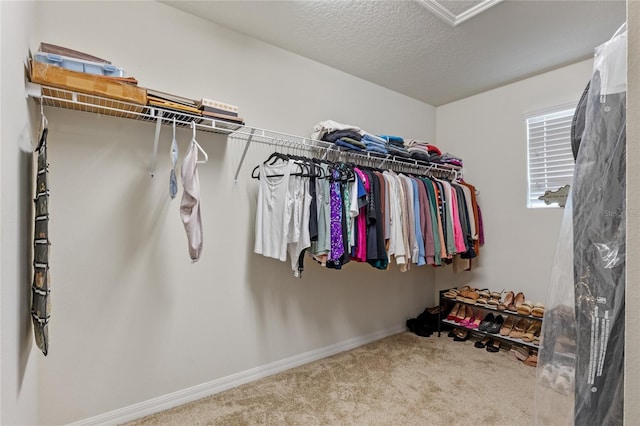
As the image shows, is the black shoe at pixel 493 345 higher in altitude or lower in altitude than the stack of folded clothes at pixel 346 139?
lower

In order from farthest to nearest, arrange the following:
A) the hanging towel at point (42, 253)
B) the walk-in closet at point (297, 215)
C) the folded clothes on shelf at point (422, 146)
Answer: the folded clothes on shelf at point (422, 146) → the hanging towel at point (42, 253) → the walk-in closet at point (297, 215)

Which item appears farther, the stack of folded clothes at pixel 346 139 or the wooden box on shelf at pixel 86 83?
the stack of folded clothes at pixel 346 139

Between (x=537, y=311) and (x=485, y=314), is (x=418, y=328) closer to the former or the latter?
(x=485, y=314)

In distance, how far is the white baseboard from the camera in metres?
1.77

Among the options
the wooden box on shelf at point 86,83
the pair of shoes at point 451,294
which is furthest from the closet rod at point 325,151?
the pair of shoes at point 451,294

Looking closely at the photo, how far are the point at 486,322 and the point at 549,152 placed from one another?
1678mm

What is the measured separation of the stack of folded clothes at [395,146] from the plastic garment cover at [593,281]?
1.84 meters

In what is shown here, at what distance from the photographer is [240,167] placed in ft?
7.32

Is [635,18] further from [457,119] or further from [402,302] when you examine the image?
[457,119]

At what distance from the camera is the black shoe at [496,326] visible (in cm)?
282

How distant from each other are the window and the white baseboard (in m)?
2.17

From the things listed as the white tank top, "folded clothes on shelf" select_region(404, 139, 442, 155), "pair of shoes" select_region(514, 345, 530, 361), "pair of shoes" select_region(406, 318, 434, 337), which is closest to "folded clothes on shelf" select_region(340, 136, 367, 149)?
the white tank top

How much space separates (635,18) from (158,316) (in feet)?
7.42

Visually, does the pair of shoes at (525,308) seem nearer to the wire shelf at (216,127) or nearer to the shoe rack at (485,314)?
the shoe rack at (485,314)
